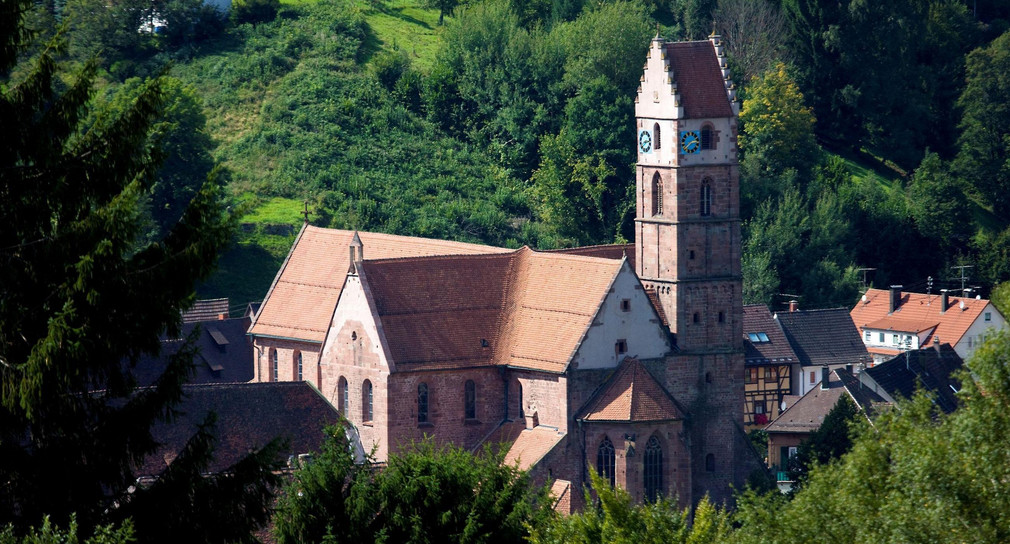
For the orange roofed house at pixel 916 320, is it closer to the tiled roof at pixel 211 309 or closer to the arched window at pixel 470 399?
the tiled roof at pixel 211 309

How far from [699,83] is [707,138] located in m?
1.63

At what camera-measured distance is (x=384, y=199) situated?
88625mm

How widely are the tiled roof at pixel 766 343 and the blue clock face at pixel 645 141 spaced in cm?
1936

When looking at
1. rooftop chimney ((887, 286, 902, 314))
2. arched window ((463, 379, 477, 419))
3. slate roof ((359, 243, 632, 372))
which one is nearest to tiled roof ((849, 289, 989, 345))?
rooftop chimney ((887, 286, 902, 314))

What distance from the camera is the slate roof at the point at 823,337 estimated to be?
260 feet

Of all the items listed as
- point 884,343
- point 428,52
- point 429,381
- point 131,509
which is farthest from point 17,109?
point 428,52

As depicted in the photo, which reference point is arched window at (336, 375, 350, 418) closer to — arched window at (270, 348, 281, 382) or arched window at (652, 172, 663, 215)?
arched window at (270, 348, 281, 382)

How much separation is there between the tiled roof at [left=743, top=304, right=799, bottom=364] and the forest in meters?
6.37

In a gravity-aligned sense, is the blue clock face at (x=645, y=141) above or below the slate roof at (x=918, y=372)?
above

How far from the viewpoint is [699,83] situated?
57.6m

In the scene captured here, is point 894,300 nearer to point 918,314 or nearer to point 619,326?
point 918,314

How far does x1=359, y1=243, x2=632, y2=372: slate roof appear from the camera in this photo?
55.8 meters

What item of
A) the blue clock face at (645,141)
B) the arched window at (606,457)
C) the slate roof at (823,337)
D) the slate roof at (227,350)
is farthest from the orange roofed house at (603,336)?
the slate roof at (823,337)

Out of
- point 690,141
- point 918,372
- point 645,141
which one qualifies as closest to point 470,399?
point 645,141
